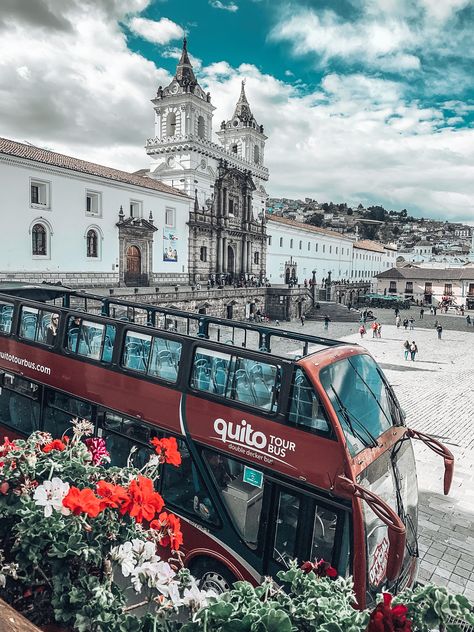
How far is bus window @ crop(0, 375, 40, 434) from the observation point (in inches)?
322

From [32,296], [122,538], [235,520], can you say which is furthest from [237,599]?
[32,296]

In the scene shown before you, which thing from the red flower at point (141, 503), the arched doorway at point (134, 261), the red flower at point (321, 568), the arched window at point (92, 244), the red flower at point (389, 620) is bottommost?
the red flower at point (321, 568)

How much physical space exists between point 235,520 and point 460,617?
150 inches

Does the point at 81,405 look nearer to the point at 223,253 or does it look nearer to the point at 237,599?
the point at 237,599

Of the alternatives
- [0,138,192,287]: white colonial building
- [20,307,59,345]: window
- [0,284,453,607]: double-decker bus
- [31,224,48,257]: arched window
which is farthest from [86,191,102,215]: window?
[0,284,453,607]: double-decker bus

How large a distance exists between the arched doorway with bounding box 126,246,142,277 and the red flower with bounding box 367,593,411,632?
3231cm

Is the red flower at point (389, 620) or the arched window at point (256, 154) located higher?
the arched window at point (256, 154)

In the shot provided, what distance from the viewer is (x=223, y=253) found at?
4434cm

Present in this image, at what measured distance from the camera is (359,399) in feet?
17.5

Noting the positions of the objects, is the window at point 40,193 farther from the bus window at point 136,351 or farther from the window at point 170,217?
the bus window at point 136,351

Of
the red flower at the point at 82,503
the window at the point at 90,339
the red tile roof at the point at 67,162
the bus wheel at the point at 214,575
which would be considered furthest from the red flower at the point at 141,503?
the red tile roof at the point at 67,162

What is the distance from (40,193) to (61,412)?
882 inches

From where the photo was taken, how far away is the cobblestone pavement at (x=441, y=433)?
721 centimetres

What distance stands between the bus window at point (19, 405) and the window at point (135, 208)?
84.1 ft
